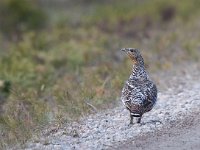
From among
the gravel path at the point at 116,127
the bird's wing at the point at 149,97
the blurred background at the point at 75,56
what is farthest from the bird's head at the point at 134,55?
the blurred background at the point at 75,56

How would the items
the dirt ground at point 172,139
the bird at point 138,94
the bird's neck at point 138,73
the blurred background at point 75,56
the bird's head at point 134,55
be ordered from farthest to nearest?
the blurred background at point 75,56, the bird's head at point 134,55, the bird's neck at point 138,73, the bird at point 138,94, the dirt ground at point 172,139

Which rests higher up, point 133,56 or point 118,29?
point 118,29

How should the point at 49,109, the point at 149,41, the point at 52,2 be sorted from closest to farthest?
the point at 49,109, the point at 149,41, the point at 52,2

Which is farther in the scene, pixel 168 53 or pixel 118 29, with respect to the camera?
pixel 118 29

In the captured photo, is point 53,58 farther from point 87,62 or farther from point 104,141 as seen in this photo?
point 104,141

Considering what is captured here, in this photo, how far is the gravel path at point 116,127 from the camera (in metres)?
10.1

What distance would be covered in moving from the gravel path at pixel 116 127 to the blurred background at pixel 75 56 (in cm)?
35

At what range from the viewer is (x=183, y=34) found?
2159cm

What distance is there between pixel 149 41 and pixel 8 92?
6.71 m

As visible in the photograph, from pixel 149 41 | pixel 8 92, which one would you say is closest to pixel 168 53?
pixel 149 41

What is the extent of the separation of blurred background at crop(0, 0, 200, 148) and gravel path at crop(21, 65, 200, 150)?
347 millimetres

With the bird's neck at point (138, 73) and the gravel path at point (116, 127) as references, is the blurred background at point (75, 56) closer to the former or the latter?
the gravel path at point (116, 127)

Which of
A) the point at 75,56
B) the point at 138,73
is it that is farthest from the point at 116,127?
the point at 75,56

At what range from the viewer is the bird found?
1032 cm
